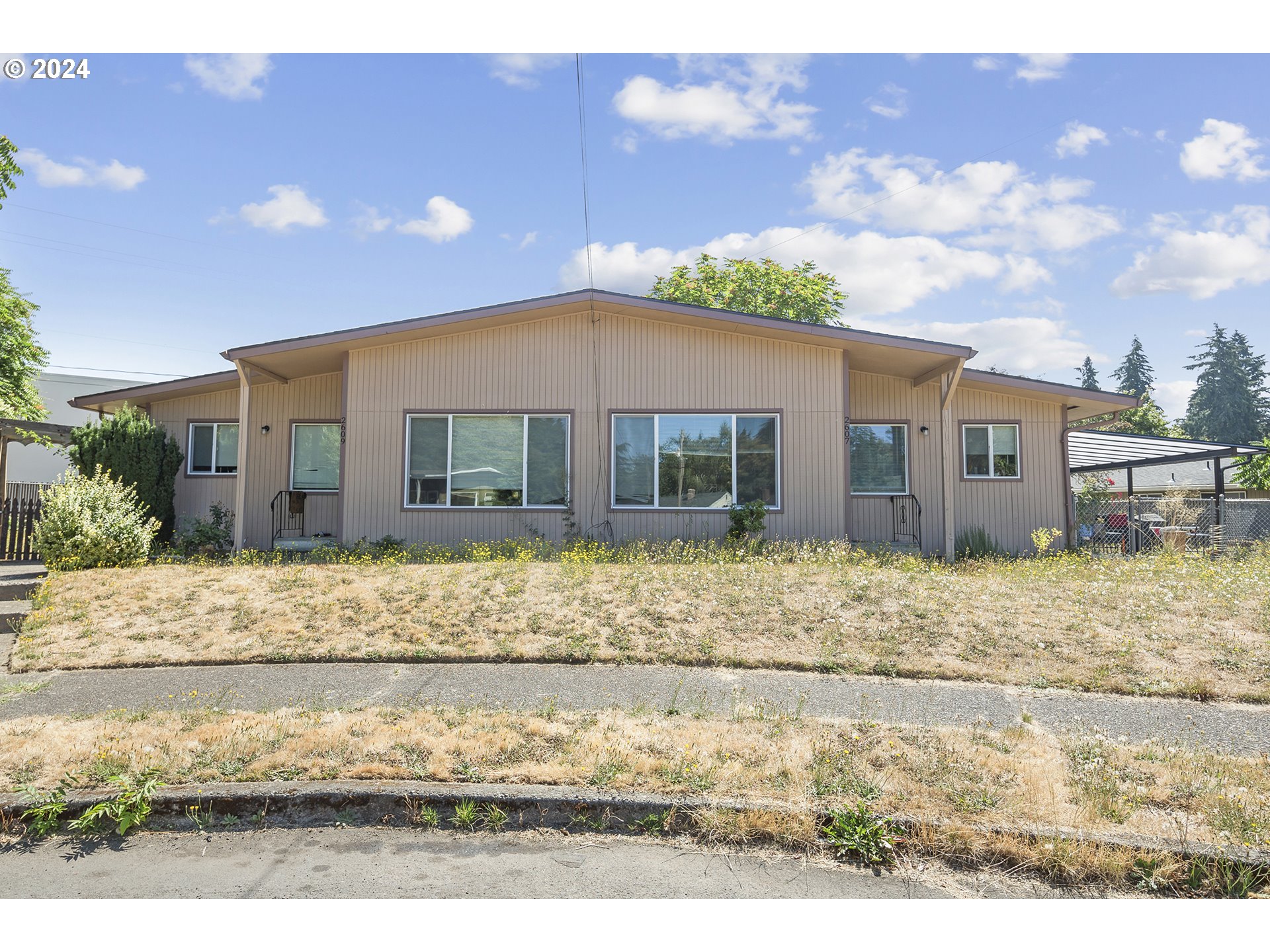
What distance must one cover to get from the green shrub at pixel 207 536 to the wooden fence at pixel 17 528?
219cm

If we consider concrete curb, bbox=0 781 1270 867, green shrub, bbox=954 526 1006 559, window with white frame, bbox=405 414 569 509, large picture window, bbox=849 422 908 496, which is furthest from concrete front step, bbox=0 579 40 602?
green shrub, bbox=954 526 1006 559

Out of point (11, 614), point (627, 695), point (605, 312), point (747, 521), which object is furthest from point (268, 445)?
point (627, 695)

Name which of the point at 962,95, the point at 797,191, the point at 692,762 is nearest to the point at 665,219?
the point at 797,191

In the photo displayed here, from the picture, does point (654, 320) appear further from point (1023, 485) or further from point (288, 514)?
point (288, 514)

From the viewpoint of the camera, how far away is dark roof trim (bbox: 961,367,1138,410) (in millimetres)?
14016

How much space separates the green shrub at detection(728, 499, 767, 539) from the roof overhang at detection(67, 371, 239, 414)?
31.6 ft

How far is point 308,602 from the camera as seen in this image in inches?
349

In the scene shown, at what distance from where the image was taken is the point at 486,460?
13492 millimetres

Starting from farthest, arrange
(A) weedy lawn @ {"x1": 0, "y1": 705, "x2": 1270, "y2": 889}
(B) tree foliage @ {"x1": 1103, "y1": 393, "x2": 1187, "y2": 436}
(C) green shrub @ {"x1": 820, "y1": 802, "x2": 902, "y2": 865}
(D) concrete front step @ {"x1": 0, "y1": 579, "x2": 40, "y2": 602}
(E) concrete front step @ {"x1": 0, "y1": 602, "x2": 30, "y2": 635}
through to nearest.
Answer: (B) tree foliage @ {"x1": 1103, "y1": 393, "x2": 1187, "y2": 436}, (D) concrete front step @ {"x1": 0, "y1": 579, "x2": 40, "y2": 602}, (E) concrete front step @ {"x1": 0, "y1": 602, "x2": 30, "y2": 635}, (A) weedy lawn @ {"x1": 0, "y1": 705, "x2": 1270, "y2": 889}, (C) green shrub @ {"x1": 820, "y1": 802, "x2": 902, "y2": 865}

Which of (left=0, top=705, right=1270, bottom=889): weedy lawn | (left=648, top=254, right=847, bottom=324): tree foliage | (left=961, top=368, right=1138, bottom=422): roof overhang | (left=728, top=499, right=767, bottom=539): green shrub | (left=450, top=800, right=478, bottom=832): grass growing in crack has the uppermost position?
(left=648, top=254, right=847, bottom=324): tree foliage

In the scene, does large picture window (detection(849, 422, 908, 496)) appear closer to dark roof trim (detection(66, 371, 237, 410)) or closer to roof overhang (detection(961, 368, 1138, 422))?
roof overhang (detection(961, 368, 1138, 422))

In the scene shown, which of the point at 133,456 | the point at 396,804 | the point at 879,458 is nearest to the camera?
the point at 396,804

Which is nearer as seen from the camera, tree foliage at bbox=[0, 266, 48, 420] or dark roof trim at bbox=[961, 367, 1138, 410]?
dark roof trim at bbox=[961, 367, 1138, 410]

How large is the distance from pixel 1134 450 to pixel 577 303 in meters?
14.6
